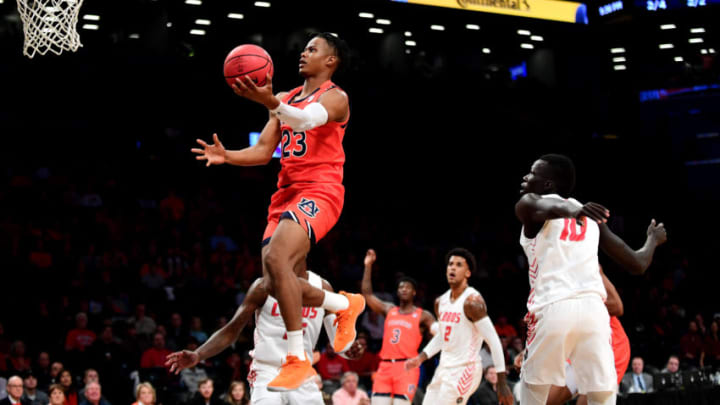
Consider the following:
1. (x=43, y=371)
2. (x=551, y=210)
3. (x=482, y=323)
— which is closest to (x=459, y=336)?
(x=482, y=323)

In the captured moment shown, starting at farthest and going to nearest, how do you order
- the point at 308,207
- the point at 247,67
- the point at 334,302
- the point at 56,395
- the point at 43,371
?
the point at 43,371, the point at 56,395, the point at 334,302, the point at 308,207, the point at 247,67

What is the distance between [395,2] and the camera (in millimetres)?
15555

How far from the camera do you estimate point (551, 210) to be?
15.9 ft

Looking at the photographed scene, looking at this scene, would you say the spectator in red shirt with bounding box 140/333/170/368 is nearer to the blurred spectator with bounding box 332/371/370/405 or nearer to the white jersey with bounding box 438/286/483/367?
the blurred spectator with bounding box 332/371/370/405

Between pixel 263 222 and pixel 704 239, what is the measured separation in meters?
12.4

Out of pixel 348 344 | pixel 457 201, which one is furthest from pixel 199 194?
pixel 348 344

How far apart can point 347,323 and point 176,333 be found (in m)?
6.63

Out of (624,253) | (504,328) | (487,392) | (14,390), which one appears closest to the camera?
(624,253)

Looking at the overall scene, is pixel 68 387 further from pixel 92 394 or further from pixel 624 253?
pixel 624 253

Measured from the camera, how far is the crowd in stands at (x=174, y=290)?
10609 millimetres

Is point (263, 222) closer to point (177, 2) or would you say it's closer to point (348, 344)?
point (177, 2)

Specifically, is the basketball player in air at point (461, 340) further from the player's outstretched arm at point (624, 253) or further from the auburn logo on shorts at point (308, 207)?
the auburn logo on shorts at point (308, 207)

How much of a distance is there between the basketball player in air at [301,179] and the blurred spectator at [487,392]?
601 cm

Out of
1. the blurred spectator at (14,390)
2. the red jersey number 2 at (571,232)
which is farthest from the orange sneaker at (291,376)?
the blurred spectator at (14,390)
